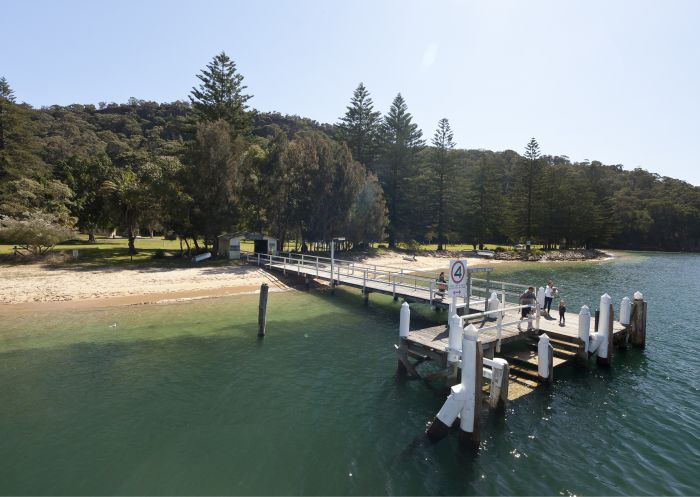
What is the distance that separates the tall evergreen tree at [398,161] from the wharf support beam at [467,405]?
56584 millimetres

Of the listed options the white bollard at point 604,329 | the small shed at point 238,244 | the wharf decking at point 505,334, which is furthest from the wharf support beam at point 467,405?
the small shed at point 238,244

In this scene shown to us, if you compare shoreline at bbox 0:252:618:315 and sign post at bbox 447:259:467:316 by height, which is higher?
sign post at bbox 447:259:467:316

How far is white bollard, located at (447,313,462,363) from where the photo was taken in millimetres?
11617

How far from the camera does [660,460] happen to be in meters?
8.71

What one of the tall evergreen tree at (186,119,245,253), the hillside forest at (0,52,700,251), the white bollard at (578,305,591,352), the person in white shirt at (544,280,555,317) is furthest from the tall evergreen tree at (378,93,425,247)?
the white bollard at (578,305,591,352)

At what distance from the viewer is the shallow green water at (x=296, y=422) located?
25.8 feet

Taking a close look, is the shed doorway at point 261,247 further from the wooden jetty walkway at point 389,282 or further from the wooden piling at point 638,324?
the wooden piling at point 638,324

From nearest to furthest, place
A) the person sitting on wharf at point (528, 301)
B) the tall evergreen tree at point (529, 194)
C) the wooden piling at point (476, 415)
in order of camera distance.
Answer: the wooden piling at point (476, 415), the person sitting on wharf at point (528, 301), the tall evergreen tree at point (529, 194)

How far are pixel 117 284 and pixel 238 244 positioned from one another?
1339cm

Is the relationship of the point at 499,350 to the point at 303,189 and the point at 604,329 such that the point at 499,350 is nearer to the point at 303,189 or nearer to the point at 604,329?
the point at 604,329

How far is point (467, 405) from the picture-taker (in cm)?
905

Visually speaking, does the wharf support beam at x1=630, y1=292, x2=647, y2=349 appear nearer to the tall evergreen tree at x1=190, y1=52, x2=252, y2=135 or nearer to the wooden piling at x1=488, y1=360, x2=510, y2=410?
the wooden piling at x1=488, y1=360, x2=510, y2=410

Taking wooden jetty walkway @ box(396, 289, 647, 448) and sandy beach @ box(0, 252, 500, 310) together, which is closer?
wooden jetty walkway @ box(396, 289, 647, 448)

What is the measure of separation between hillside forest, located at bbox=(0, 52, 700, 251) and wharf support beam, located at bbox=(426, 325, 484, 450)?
34100 millimetres
